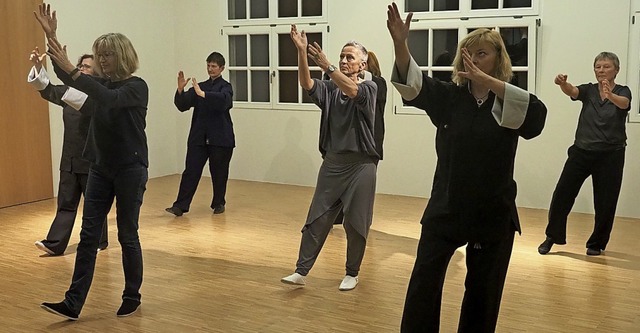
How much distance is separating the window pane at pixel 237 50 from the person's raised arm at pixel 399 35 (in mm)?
6311

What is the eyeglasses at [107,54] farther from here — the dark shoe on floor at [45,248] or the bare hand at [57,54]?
the dark shoe on floor at [45,248]

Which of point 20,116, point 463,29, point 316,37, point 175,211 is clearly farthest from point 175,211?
point 463,29

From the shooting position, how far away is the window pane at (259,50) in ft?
28.8

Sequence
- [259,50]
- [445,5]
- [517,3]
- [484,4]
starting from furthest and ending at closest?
[259,50] < [445,5] < [484,4] < [517,3]

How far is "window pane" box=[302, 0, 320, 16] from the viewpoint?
8.38m

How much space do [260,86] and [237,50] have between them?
1.76 feet

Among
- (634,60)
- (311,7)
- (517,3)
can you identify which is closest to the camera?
(634,60)

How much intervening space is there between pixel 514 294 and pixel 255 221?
9.06 feet

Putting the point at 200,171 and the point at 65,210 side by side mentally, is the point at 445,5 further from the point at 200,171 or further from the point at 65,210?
the point at 65,210

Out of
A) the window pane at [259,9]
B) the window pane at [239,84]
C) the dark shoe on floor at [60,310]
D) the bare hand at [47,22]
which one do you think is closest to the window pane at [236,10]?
the window pane at [259,9]

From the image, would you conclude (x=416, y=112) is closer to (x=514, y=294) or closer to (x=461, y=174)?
(x=514, y=294)

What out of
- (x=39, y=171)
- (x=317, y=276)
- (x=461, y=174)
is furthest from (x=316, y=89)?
(x=39, y=171)

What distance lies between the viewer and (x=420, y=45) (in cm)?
780

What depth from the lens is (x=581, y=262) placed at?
5297 millimetres
